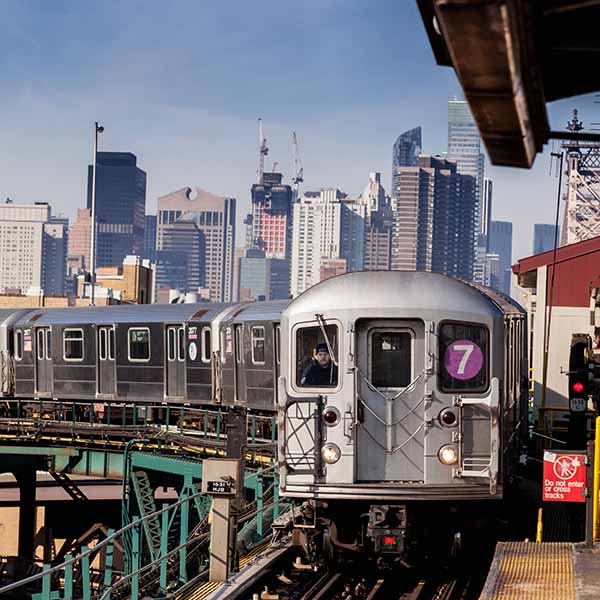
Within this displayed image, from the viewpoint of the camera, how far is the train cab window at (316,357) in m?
14.0

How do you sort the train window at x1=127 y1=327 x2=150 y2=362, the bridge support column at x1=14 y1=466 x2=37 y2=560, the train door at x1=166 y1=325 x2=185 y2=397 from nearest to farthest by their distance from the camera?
the train door at x1=166 y1=325 x2=185 y2=397 < the train window at x1=127 y1=327 x2=150 y2=362 < the bridge support column at x1=14 y1=466 x2=37 y2=560

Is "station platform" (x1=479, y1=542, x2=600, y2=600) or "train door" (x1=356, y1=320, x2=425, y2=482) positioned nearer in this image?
"station platform" (x1=479, y1=542, x2=600, y2=600)

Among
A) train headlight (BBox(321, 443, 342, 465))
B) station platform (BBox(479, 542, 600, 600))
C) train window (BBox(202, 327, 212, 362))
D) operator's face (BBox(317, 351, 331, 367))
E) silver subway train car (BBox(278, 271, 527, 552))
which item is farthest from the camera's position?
train window (BBox(202, 327, 212, 362))

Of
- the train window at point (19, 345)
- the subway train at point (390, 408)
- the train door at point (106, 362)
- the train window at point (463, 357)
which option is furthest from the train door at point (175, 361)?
the train window at point (463, 357)

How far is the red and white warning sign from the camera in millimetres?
12414

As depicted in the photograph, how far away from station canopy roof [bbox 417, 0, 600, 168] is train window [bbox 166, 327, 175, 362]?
965 inches

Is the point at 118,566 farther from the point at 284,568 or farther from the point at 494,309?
the point at 494,309

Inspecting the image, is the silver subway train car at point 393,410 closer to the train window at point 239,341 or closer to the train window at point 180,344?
the train window at point 239,341

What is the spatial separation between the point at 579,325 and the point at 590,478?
18.8 meters

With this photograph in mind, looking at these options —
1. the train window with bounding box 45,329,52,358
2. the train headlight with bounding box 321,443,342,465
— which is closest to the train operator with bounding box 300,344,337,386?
the train headlight with bounding box 321,443,342,465

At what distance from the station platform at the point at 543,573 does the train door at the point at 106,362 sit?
70.6 feet

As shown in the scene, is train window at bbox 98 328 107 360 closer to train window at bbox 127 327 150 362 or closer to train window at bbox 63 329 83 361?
train window at bbox 63 329 83 361

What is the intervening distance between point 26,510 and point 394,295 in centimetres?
2531

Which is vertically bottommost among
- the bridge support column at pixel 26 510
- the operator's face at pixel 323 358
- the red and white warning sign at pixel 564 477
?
the bridge support column at pixel 26 510
